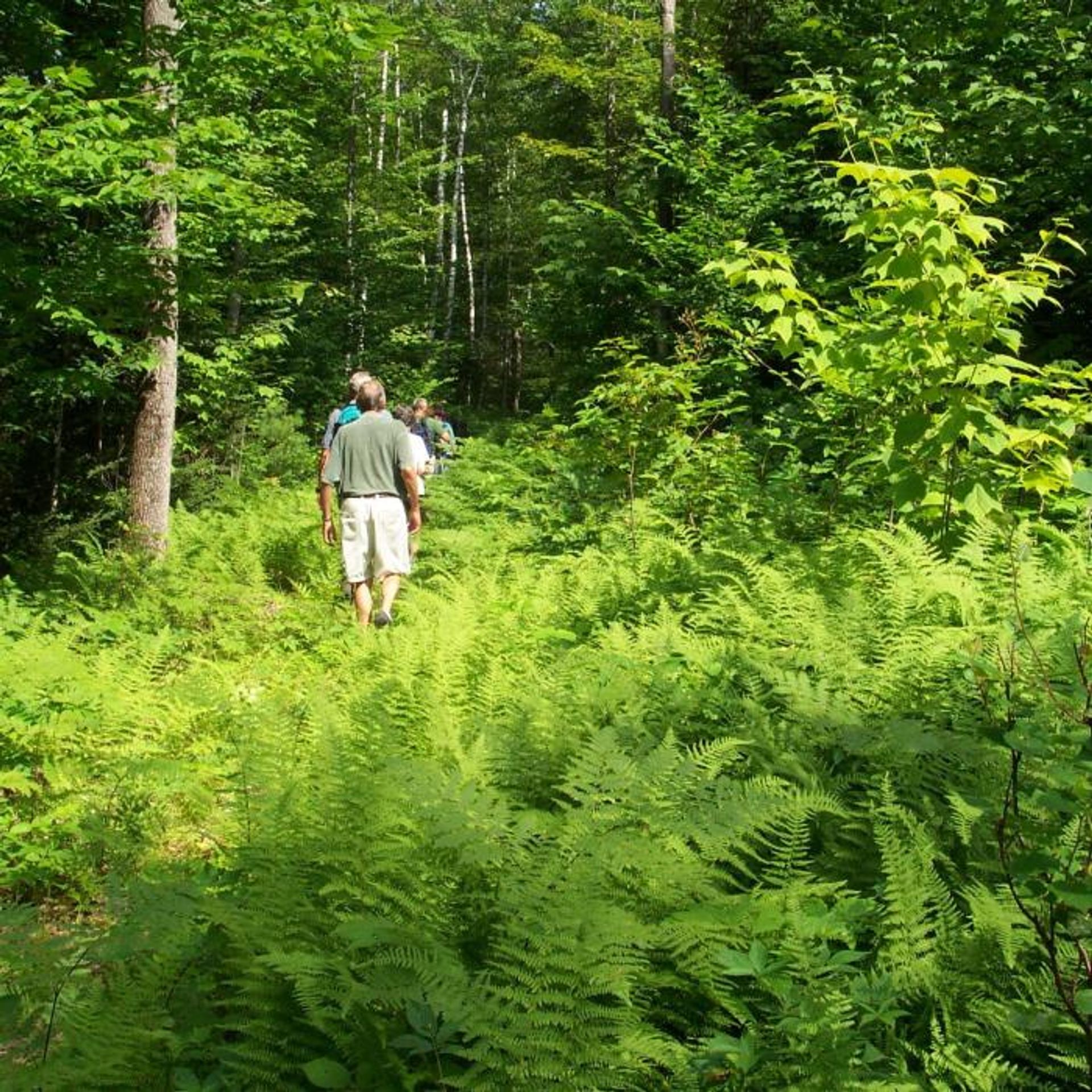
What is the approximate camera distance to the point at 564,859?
7.57 feet

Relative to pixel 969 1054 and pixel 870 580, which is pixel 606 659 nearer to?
pixel 870 580

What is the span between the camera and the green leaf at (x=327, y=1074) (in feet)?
5.98

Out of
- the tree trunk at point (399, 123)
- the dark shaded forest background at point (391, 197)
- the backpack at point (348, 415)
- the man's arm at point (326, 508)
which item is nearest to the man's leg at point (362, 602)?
the man's arm at point (326, 508)

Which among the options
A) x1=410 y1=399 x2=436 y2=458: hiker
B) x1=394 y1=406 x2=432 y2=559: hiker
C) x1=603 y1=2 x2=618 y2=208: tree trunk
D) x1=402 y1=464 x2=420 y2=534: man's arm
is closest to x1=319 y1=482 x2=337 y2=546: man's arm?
x1=402 y1=464 x2=420 y2=534: man's arm

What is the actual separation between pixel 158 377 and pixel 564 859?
8516 mm

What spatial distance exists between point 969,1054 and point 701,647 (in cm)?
260

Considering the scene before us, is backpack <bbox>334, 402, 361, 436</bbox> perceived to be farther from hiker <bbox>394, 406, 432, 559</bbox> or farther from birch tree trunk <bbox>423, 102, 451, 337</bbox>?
birch tree trunk <bbox>423, 102, 451, 337</bbox>

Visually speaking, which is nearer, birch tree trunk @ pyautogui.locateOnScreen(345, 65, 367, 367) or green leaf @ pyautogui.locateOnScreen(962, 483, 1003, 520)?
green leaf @ pyautogui.locateOnScreen(962, 483, 1003, 520)

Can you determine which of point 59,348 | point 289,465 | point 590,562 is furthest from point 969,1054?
point 289,465

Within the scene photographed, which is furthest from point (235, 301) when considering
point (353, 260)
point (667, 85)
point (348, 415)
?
point (667, 85)

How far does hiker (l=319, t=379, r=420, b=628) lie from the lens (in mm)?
7176

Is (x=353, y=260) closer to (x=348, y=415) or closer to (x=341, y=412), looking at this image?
(x=341, y=412)

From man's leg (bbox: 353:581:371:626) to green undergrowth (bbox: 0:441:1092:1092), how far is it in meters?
1.86

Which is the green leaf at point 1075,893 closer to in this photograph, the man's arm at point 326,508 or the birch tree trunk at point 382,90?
the man's arm at point 326,508
